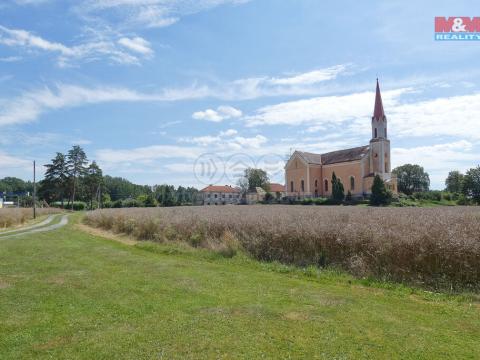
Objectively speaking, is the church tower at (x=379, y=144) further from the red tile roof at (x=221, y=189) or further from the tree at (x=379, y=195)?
the red tile roof at (x=221, y=189)

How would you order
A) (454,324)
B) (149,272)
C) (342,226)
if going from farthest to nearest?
(342,226), (149,272), (454,324)

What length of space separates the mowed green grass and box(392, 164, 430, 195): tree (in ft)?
329

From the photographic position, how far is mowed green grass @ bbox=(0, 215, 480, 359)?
456cm

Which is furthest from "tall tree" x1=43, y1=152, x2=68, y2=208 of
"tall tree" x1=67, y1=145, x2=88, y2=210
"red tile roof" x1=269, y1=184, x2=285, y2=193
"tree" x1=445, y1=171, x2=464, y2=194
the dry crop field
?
"tree" x1=445, y1=171, x2=464, y2=194

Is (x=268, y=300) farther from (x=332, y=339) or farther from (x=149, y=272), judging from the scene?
(x=149, y=272)

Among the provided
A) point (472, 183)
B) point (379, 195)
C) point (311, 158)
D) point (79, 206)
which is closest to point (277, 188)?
point (311, 158)

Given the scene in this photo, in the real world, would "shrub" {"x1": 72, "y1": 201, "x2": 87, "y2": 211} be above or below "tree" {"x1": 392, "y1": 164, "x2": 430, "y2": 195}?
below

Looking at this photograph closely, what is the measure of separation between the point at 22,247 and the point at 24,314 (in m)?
9.99

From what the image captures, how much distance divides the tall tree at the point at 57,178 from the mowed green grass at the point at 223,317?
7724 cm

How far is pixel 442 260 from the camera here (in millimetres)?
7875

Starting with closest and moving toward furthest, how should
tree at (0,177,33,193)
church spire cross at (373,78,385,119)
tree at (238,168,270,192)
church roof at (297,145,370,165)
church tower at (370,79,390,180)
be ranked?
church tower at (370,79,390,180) → church roof at (297,145,370,165) → church spire cross at (373,78,385,119) → tree at (238,168,270,192) → tree at (0,177,33,193)

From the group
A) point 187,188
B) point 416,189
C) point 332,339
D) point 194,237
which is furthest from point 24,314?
point 187,188

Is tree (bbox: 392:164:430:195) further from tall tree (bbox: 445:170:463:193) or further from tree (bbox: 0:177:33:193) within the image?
tree (bbox: 0:177:33:193)

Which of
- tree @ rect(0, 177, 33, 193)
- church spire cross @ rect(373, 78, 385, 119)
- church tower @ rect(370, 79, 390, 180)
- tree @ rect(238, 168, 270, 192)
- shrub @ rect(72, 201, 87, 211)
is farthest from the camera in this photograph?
tree @ rect(0, 177, 33, 193)
